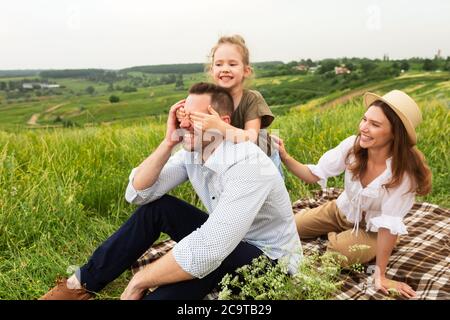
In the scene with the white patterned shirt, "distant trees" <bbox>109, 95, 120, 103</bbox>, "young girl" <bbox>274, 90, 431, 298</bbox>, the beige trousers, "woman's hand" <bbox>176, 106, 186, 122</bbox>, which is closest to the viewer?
the white patterned shirt

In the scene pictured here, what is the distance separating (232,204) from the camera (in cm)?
222

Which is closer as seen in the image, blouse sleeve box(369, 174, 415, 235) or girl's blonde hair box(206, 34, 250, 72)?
blouse sleeve box(369, 174, 415, 235)

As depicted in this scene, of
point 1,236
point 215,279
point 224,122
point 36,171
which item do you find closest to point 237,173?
point 224,122

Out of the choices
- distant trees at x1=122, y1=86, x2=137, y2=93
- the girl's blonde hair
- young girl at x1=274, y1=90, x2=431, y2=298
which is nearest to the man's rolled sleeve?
young girl at x1=274, y1=90, x2=431, y2=298

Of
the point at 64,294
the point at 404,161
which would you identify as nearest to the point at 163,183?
the point at 64,294

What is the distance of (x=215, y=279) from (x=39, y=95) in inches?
565

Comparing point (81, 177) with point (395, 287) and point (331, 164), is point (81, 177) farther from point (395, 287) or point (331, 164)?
point (395, 287)

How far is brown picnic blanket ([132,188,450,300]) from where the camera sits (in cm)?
278

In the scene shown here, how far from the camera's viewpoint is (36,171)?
13.5ft

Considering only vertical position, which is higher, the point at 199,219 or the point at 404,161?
the point at 404,161

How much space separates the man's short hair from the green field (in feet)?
2.80

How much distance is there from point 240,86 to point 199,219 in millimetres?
1285

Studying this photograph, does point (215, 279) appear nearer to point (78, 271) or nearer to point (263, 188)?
point (263, 188)

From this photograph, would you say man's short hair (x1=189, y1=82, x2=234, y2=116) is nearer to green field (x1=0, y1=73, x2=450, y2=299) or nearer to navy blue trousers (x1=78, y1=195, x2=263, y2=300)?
navy blue trousers (x1=78, y1=195, x2=263, y2=300)
